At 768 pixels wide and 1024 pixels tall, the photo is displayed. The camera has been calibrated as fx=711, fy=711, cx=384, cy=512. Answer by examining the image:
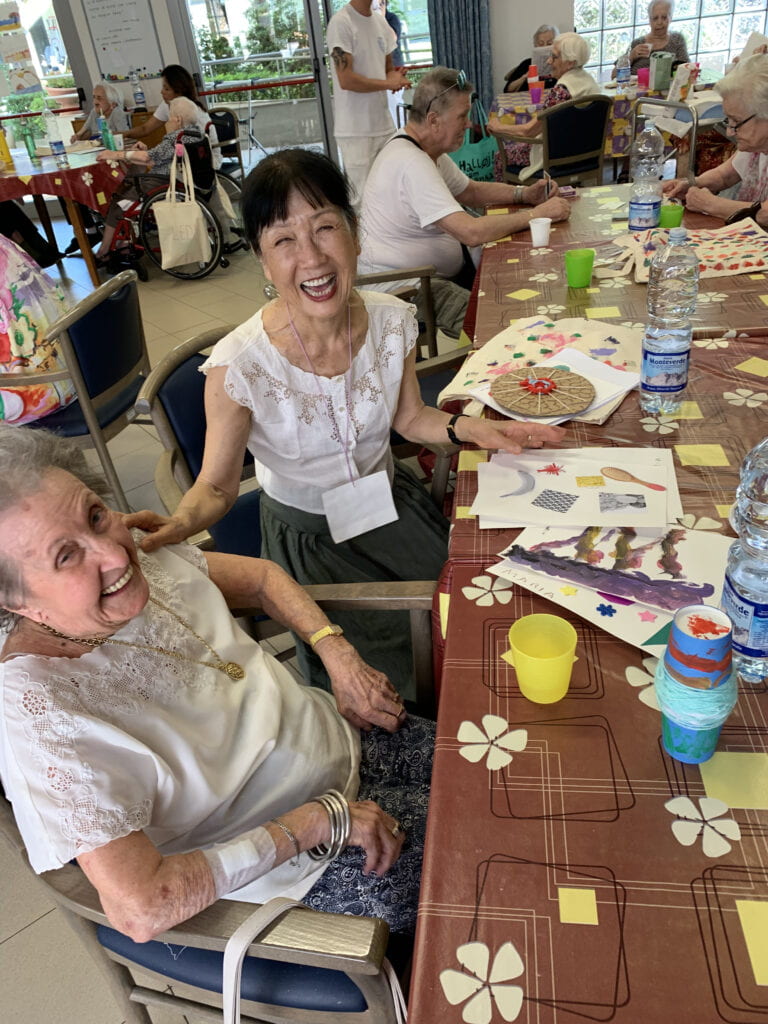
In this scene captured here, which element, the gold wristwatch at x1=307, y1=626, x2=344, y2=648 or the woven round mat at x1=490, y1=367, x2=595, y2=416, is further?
the woven round mat at x1=490, y1=367, x2=595, y2=416

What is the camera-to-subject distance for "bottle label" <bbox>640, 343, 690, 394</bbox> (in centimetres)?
141

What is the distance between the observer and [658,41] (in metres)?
6.30

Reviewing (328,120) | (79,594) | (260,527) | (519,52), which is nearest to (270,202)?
(260,527)

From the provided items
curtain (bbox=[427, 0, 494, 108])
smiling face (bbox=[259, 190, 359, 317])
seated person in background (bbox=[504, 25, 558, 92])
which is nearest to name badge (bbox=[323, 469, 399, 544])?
smiling face (bbox=[259, 190, 359, 317])

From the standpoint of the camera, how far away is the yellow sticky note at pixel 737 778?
0.76 meters

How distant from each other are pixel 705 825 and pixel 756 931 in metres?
0.11

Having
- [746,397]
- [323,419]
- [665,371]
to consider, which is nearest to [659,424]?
[665,371]

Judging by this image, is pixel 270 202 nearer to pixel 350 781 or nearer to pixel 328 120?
pixel 350 781

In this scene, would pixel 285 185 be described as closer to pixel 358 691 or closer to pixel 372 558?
pixel 372 558

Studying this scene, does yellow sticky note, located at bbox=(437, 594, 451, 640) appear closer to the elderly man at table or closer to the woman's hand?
the woman's hand

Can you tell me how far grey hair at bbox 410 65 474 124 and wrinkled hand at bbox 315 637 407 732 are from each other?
7.02 feet

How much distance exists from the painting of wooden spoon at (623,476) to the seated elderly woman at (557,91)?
4.37 meters

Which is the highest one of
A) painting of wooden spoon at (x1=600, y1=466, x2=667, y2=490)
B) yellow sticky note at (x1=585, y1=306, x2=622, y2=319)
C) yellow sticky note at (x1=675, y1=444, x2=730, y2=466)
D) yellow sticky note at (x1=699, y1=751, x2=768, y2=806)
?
yellow sticky note at (x1=585, y1=306, x2=622, y2=319)

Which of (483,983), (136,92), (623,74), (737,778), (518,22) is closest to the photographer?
(483,983)
